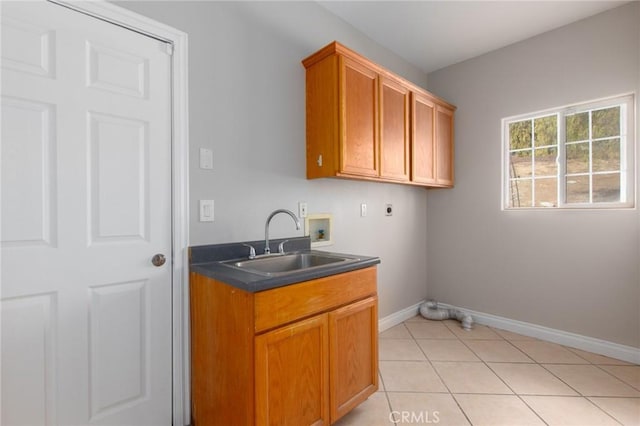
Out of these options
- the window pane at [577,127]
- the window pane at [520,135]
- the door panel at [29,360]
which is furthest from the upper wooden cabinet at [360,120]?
the door panel at [29,360]

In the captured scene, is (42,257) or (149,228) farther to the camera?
(149,228)

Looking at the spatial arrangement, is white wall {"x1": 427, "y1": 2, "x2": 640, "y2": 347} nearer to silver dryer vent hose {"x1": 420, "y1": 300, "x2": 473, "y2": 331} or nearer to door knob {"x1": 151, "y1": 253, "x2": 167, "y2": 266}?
silver dryer vent hose {"x1": 420, "y1": 300, "x2": 473, "y2": 331}

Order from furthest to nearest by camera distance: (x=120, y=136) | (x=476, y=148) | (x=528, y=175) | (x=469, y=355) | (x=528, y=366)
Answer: (x=476, y=148)
(x=528, y=175)
(x=469, y=355)
(x=528, y=366)
(x=120, y=136)

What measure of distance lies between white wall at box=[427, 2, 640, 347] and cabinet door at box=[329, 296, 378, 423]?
1.86 meters

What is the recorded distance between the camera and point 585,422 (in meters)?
1.59

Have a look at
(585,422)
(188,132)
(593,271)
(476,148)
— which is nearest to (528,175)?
(476,148)

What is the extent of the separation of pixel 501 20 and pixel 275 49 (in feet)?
6.33

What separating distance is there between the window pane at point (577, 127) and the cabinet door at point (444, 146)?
3.17ft

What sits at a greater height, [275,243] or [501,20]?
[501,20]

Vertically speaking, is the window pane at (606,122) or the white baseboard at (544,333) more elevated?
the window pane at (606,122)

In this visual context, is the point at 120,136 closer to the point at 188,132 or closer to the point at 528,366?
the point at 188,132

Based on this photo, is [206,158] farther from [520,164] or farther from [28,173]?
[520,164]

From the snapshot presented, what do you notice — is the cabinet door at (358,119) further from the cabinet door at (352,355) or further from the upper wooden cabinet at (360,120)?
the cabinet door at (352,355)

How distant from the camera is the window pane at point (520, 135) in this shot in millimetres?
2799
